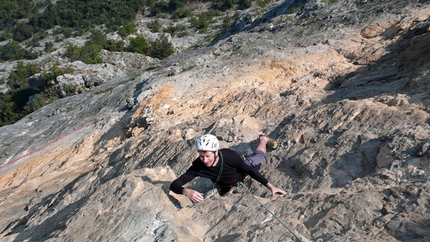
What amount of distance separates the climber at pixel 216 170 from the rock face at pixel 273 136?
189 mm

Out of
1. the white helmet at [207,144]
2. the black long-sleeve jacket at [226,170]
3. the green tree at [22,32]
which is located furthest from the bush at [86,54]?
the green tree at [22,32]

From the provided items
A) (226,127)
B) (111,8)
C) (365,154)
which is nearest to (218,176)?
(365,154)

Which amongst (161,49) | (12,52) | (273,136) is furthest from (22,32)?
(273,136)

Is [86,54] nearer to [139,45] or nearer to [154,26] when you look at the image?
[139,45]

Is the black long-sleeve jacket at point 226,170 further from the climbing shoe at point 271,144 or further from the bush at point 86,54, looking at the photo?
the bush at point 86,54

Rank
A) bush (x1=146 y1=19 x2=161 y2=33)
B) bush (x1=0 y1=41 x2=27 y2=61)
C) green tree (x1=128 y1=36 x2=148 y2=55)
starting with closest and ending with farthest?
green tree (x1=128 y1=36 x2=148 y2=55), bush (x1=146 y1=19 x2=161 y2=33), bush (x1=0 y1=41 x2=27 y2=61)

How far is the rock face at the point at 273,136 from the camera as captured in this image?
3811 millimetres

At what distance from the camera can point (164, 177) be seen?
17.9 feet

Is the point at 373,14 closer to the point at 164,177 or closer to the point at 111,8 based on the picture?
the point at 164,177

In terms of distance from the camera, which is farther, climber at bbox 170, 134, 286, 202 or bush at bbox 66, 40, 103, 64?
bush at bbox 66, 40, 103, 64

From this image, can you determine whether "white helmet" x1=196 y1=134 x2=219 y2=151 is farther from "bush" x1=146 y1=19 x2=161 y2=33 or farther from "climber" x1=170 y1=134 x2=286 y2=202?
"bush" x1=146 y1=19 x2=161 y2=33

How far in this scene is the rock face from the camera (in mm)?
3811

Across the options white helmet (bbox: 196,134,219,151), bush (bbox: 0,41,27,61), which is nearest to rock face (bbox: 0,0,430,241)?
white helmet (bbox: 196,134,219,151)

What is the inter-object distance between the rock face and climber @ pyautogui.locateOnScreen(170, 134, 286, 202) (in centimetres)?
19
